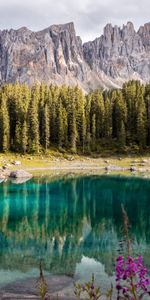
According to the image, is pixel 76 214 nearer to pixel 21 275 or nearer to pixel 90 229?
pixel 90 229

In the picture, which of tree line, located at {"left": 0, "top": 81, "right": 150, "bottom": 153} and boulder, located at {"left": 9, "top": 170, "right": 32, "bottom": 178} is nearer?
boulder, located at {"left": 9, "top": 170, "right": 32, "bottom": 178}

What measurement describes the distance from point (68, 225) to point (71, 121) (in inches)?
3425

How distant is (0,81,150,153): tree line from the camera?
125m

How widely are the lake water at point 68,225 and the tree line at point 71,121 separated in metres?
42.3

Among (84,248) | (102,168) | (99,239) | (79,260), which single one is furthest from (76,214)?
(102,168)

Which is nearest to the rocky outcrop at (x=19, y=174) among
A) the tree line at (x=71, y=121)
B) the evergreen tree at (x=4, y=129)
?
the tree line at (x=71, y=121)

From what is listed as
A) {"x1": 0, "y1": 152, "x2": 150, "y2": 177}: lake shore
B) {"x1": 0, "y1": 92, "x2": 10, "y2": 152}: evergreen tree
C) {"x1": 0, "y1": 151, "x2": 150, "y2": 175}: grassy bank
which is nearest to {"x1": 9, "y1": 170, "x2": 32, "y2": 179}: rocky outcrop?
{"x1": 0, "y1": 152, "x2": 150, "y2": 177}: lake shore

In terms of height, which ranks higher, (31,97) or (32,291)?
(31,97)

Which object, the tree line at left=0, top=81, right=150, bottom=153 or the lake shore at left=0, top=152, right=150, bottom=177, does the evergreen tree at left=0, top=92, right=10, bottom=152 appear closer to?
the tree line at left=0, top=81, right=150, bottom=153

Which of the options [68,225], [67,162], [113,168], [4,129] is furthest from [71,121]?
[68,225]

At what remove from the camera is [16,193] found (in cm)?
6988

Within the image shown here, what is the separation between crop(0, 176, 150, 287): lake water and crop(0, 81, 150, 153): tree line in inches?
1667

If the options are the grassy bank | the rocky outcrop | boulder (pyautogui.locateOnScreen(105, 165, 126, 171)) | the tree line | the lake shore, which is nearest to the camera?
the rocky outcrop

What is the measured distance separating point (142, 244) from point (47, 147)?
92562mm
